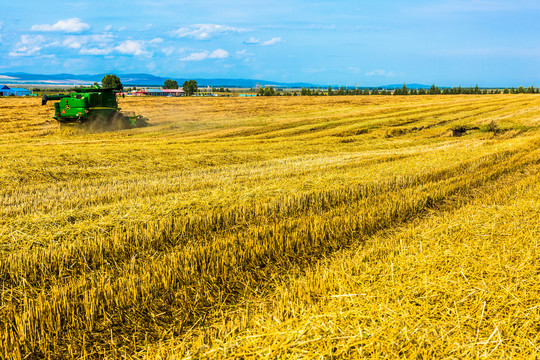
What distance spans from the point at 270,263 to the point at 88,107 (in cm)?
1834

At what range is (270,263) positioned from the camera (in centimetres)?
432

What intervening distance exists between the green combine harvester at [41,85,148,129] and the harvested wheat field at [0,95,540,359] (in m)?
11.4

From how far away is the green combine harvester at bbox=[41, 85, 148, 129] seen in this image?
19422mm

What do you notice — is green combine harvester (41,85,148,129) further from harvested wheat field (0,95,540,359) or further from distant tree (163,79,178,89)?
distant tree (163,79,178,89)

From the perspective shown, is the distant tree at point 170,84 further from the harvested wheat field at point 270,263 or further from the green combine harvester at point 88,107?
the harvested wheat field at point 270,263

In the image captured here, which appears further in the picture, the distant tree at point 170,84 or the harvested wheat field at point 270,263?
the distant tree at point 170,84

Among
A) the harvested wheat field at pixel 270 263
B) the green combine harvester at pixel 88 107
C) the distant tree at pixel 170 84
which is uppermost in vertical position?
the distant tree at pixel 170 84

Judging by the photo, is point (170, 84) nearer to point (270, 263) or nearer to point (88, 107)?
point (88, 107)

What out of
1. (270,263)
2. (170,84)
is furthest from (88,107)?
(170,84)

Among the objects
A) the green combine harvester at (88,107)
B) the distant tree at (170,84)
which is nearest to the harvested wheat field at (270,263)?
the green combine harvester at (88,107)

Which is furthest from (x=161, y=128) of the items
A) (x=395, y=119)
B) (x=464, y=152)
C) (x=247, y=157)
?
(x=464, y=152)

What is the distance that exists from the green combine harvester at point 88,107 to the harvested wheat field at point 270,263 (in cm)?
1136

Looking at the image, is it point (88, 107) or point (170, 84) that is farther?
point (170, 84)

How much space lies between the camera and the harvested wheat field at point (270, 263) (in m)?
2.88
